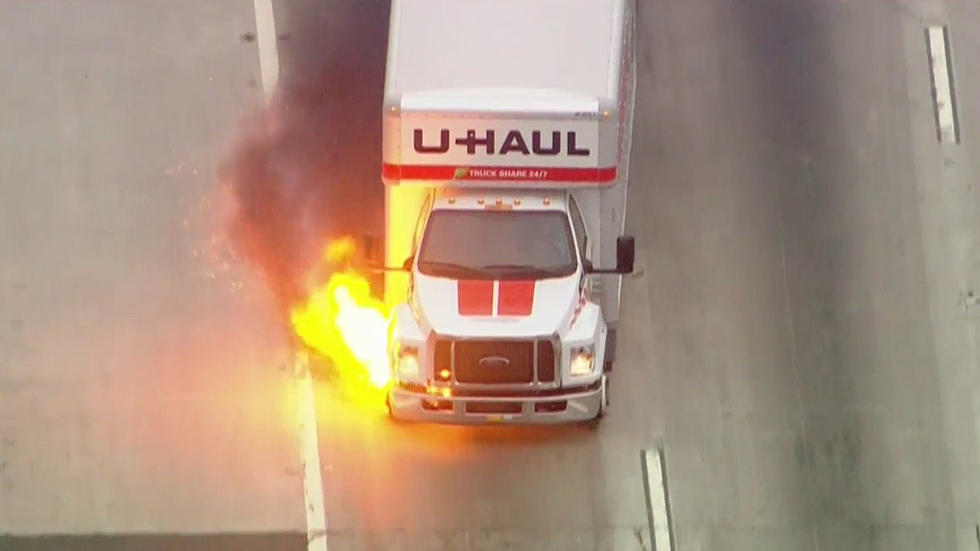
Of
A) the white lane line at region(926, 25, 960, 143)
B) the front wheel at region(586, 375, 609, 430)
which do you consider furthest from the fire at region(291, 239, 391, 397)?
the white lane line at region(926, 25, 960, 143)

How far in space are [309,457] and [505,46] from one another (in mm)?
5321

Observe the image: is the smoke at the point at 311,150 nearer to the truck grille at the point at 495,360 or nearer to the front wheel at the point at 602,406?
the truck grille at the point at 495,360

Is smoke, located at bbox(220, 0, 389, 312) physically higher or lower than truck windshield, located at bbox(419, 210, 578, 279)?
higher

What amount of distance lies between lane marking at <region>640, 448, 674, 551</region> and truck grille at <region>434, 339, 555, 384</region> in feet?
6.56

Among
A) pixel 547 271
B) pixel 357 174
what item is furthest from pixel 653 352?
pixel 357 174

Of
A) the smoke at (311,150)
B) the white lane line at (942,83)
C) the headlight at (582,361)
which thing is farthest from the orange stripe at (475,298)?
the white lane line at (942,83)

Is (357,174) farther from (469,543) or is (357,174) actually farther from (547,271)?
(469,543)

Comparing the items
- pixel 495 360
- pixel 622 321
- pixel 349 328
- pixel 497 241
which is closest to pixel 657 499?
pixel 622 321

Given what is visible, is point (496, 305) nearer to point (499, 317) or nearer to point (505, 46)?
point (499, 317)

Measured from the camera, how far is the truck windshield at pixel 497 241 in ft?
47.2

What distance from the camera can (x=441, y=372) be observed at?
14.1 m

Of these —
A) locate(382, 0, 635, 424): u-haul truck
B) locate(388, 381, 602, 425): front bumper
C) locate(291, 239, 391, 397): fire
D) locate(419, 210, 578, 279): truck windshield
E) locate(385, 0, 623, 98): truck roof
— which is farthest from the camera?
locate(291, 239, 391, 397): fire

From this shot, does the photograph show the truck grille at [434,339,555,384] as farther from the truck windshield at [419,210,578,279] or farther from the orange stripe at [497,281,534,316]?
the truck windshield at [419,210,578,279]

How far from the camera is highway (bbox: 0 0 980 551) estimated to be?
15031 millimetres
